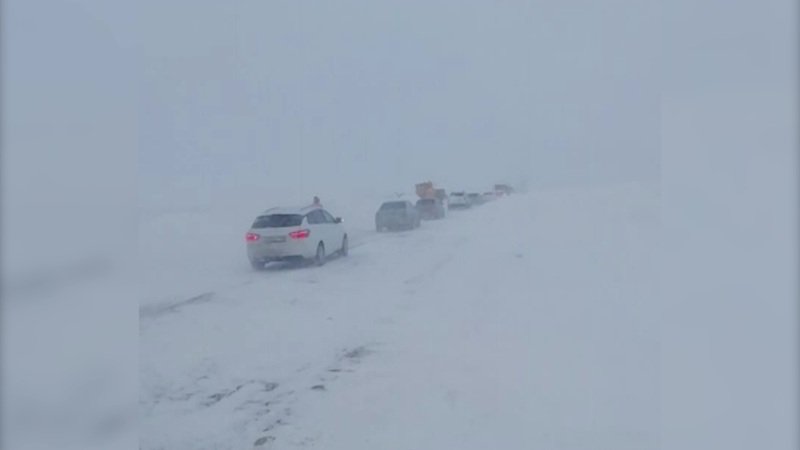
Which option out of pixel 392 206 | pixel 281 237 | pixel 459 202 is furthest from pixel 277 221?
pixel 459 202

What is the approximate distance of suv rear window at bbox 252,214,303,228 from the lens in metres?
10.0

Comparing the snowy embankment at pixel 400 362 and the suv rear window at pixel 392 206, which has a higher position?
the suv rear window at pixel 392 206

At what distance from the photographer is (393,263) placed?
1048cm

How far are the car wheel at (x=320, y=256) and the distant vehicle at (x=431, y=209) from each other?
3.81 metres

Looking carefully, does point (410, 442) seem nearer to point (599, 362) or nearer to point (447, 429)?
point (447, 429)

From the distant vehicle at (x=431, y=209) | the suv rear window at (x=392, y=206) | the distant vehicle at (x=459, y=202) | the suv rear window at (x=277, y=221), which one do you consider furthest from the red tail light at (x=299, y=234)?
the distant vehicle at (x=459, y=202)

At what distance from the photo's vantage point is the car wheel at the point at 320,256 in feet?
34.2

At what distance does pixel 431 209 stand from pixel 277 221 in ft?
19.4

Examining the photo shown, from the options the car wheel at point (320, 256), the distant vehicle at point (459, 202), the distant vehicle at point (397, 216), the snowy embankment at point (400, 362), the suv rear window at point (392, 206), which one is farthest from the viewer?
the distant vehicle at point (459, 202)

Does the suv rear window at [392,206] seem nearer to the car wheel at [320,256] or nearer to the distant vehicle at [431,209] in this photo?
the distant vehicle at [431,209]

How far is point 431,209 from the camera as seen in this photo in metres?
15.4

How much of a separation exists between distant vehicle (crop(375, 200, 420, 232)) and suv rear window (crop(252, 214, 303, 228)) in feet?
10.0

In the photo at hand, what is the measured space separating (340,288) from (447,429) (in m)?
4.60

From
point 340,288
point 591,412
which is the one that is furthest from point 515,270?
point 591,412
